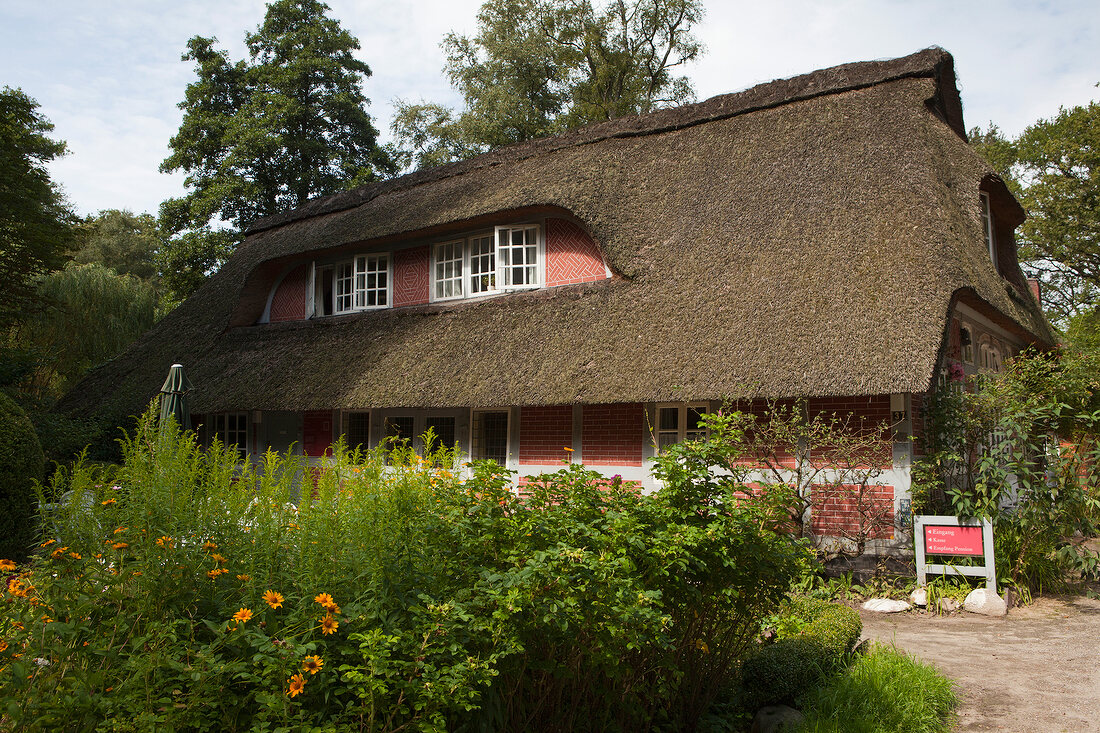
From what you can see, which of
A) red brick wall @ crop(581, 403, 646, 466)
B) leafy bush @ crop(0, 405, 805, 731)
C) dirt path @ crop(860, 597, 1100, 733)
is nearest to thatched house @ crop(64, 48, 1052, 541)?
red brick wall @ crop(581, 403, 646, 466)

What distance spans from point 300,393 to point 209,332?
527 cm

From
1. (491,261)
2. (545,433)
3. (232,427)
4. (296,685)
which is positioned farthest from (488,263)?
(296,685)

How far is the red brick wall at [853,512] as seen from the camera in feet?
29.7

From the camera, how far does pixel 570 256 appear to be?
13.2 meters

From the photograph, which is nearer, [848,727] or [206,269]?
[848,727]

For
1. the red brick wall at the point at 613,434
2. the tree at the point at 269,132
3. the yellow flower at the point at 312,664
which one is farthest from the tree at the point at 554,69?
the yellow flower at the point at 312,664

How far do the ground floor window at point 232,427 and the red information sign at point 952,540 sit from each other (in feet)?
46.1

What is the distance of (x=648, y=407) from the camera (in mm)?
11078

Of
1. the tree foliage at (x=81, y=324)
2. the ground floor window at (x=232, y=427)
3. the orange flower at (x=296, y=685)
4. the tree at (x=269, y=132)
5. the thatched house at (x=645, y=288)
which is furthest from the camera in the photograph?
the tree at (x=269, y=132)

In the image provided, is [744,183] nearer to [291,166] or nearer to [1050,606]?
[1050,606]

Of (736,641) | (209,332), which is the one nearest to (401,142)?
(209,332)

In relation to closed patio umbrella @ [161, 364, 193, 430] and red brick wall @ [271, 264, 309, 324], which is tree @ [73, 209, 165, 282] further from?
closed patio umbrella @ [161, 364, 193, 430]

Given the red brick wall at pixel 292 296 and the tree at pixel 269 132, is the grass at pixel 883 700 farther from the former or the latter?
the tree at pixel 269 132

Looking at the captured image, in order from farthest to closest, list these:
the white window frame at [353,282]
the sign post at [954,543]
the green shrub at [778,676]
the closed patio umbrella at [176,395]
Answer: the white window frame at [353,282], the closed patio umbrella at [176,395], the sign post at [954,543], the green shrub at [778,676]
